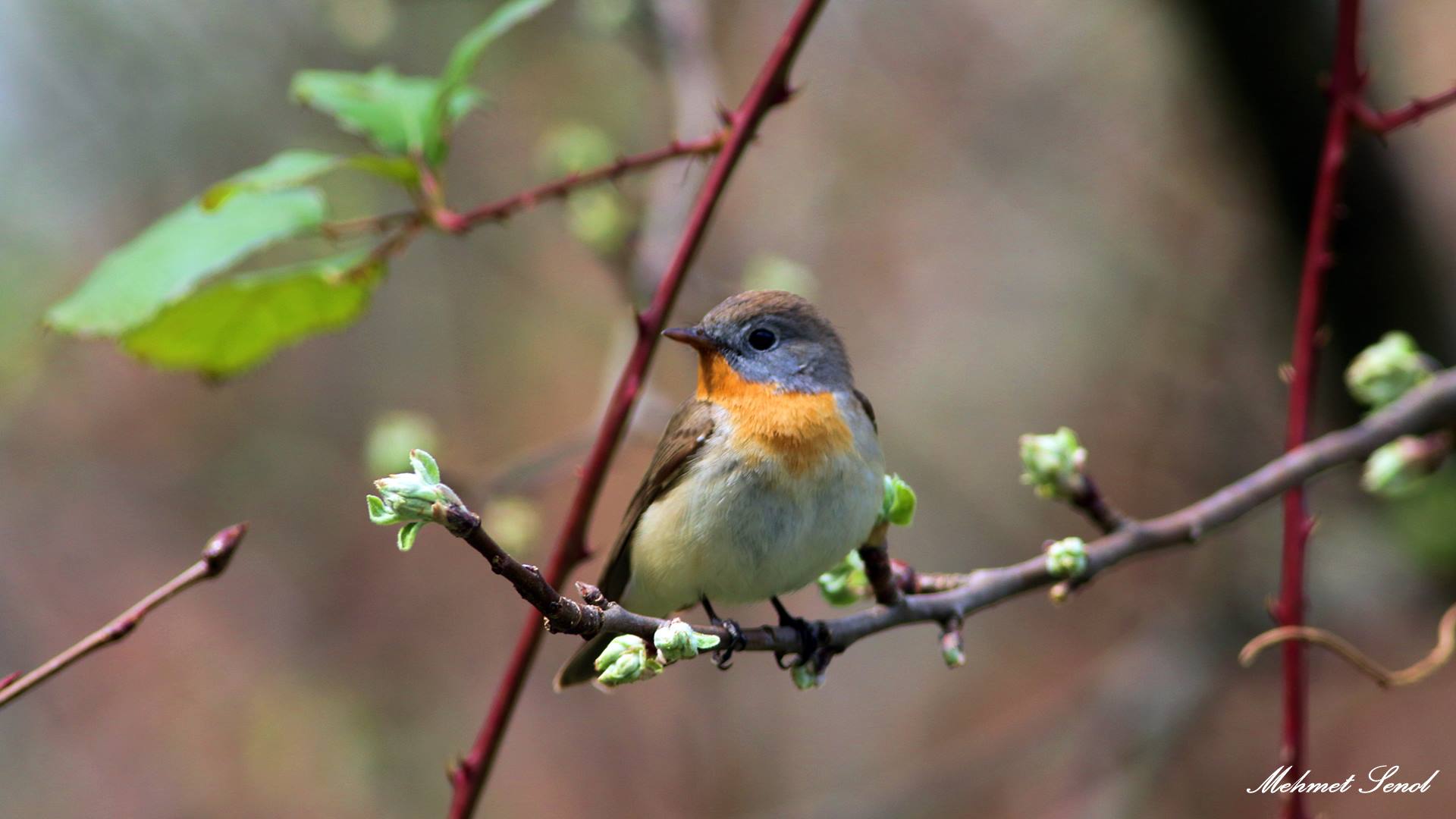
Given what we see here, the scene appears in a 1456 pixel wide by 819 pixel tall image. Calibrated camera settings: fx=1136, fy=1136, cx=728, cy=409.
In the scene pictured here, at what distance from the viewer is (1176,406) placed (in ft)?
19.0

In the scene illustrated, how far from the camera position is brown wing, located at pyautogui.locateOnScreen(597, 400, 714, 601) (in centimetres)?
298

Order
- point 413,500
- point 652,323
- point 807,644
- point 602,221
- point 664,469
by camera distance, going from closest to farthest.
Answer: point 413,500
point 807,644
point 652,323
point 664,469
point 602,221

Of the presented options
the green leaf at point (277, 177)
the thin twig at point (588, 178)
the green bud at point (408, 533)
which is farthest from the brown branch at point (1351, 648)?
the green leaf at point (277, 177)

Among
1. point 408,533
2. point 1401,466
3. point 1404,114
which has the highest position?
point 1404,114

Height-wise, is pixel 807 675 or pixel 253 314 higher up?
pixel 253 314

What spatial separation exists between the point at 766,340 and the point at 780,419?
1.15 ft

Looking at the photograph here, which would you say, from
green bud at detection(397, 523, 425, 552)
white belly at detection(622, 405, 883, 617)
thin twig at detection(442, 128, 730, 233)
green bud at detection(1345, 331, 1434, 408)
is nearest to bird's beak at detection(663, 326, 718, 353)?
white belly at detection(622, 405, 883, 617)

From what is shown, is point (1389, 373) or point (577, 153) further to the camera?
point (577, 153)

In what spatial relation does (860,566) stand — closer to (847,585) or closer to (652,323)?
(847,585)

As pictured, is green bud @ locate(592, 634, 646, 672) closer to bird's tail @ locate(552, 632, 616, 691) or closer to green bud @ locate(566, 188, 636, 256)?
bird's tail @ locate(552, 632, 616, 691)

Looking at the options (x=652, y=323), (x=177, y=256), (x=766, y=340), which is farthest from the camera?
(x=766, y=340)

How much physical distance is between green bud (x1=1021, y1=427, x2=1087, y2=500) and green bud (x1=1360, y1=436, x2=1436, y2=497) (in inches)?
43.6

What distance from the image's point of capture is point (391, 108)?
279cm

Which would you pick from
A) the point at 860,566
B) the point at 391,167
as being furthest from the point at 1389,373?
the point at 391,167
